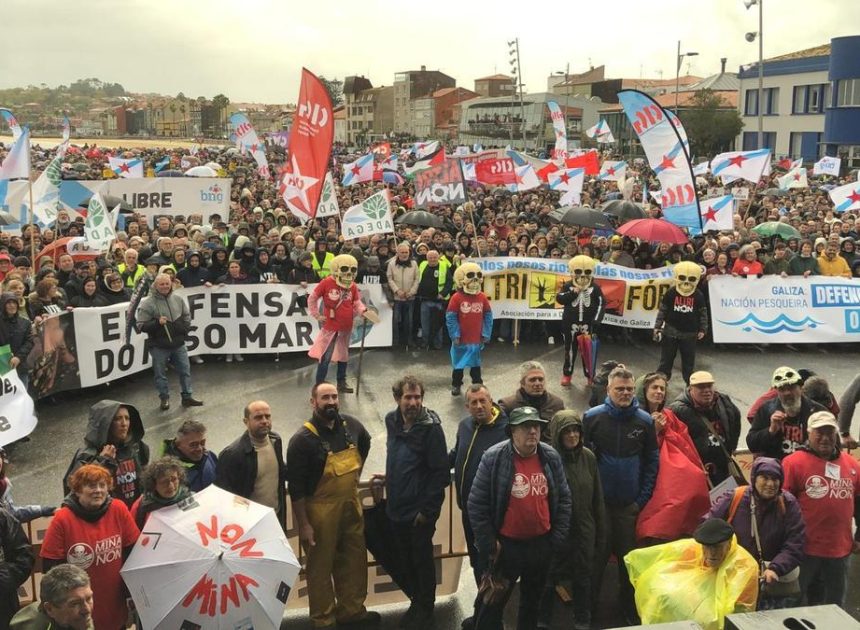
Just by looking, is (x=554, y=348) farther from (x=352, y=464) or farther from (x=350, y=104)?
(x=350, y=104)

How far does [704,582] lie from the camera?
4051mm

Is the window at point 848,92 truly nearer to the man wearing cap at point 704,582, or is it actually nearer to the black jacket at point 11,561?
the man wearing cap at point 704,582

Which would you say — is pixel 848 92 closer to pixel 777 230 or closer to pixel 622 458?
pixel 777 230

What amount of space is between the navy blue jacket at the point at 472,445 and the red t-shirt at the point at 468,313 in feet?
14.5

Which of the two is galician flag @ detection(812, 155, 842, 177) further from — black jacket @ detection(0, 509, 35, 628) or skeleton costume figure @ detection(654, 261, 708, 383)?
black jacket @ detection(0, 509, 35, 628)

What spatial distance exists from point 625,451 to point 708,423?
0.83m

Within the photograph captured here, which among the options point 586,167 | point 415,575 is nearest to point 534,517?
point 415,575

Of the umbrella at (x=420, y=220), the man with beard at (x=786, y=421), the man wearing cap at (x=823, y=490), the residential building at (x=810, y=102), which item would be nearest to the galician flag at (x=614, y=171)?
the umbrella at (x=420, y=220)

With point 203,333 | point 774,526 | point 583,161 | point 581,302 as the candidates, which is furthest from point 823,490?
point 583,161

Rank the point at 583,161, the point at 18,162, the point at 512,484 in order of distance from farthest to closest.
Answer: the point at 583,161, the point at 18,162, the point at 512,484

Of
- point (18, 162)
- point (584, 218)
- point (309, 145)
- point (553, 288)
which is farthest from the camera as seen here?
point (584, 218)

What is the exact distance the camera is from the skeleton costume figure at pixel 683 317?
9.65 metres

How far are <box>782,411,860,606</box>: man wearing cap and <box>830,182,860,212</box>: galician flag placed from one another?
1506cm

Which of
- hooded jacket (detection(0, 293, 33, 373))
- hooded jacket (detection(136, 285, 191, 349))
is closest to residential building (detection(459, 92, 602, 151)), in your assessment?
hooded jacket (detection(136, 285, 191, 349))
